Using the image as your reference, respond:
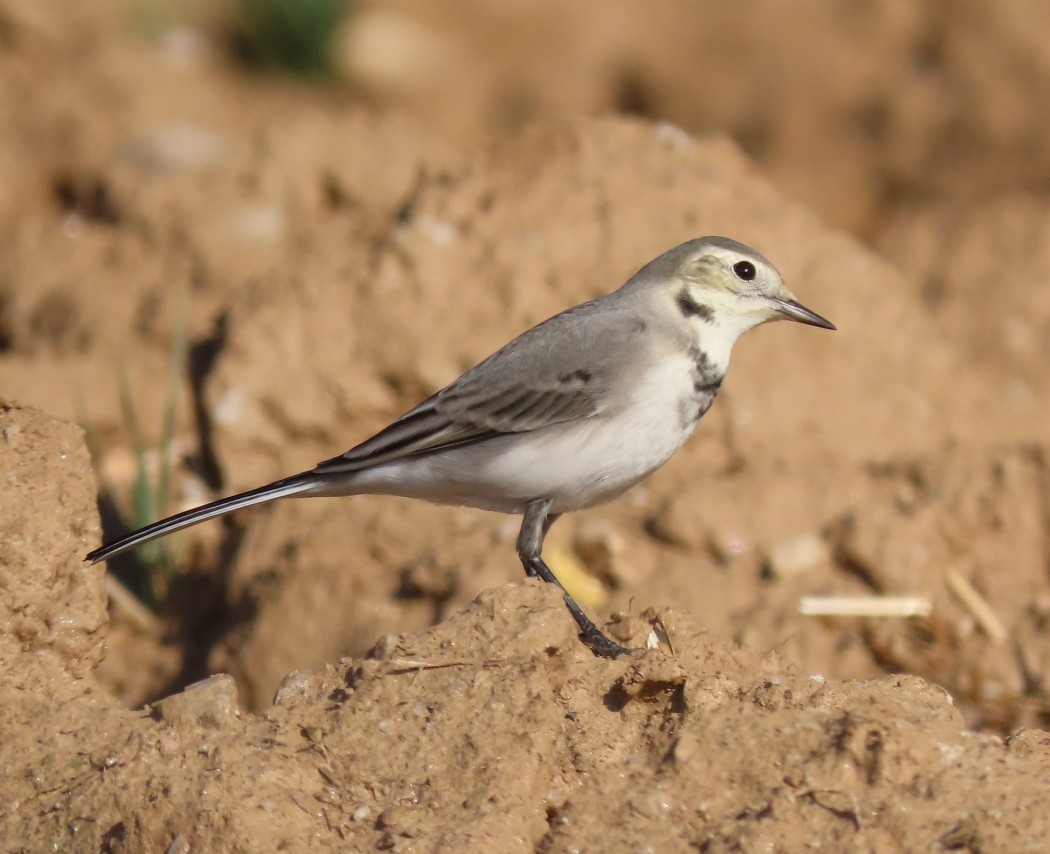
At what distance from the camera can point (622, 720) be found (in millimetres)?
3812

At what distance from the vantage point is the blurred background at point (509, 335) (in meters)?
6.56

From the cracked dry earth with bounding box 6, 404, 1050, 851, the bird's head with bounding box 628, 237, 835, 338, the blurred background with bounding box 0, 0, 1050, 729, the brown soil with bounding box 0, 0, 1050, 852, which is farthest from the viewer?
the blurred background with bounding box 0, 0, 1050, 729

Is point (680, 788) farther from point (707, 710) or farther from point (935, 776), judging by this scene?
point (935, 776)

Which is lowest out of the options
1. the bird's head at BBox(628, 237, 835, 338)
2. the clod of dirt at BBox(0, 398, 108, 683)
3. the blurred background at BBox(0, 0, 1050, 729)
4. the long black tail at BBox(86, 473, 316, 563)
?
the blurred background at BBox(0, 0, 1050, 729)

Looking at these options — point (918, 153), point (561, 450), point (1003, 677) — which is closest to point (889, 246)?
point (918, 153)

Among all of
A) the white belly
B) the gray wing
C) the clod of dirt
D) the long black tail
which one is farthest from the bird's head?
the clod of dirt

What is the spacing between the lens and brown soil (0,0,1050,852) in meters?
3.58

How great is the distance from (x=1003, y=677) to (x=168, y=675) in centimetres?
359

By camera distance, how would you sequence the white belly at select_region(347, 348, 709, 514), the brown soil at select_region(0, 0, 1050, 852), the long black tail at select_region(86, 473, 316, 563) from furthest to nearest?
the white belly at select_region(347, 348, 709, 514) < the long black tail at select_region(86, 473, 316, 563) < the brown soil at select_region(0, 0, 1050, 852)

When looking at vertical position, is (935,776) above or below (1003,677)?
above

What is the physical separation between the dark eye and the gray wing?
41 centimetres

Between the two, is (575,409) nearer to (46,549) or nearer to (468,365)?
(46,549)

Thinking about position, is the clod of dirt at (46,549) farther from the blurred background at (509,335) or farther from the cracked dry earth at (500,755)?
the blurred background at (509,335)

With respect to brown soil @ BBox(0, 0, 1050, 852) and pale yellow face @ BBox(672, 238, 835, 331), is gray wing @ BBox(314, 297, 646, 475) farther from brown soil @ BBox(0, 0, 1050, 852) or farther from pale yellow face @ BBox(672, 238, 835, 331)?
brown soil @ BBox(0, 0, 1050, 852)
